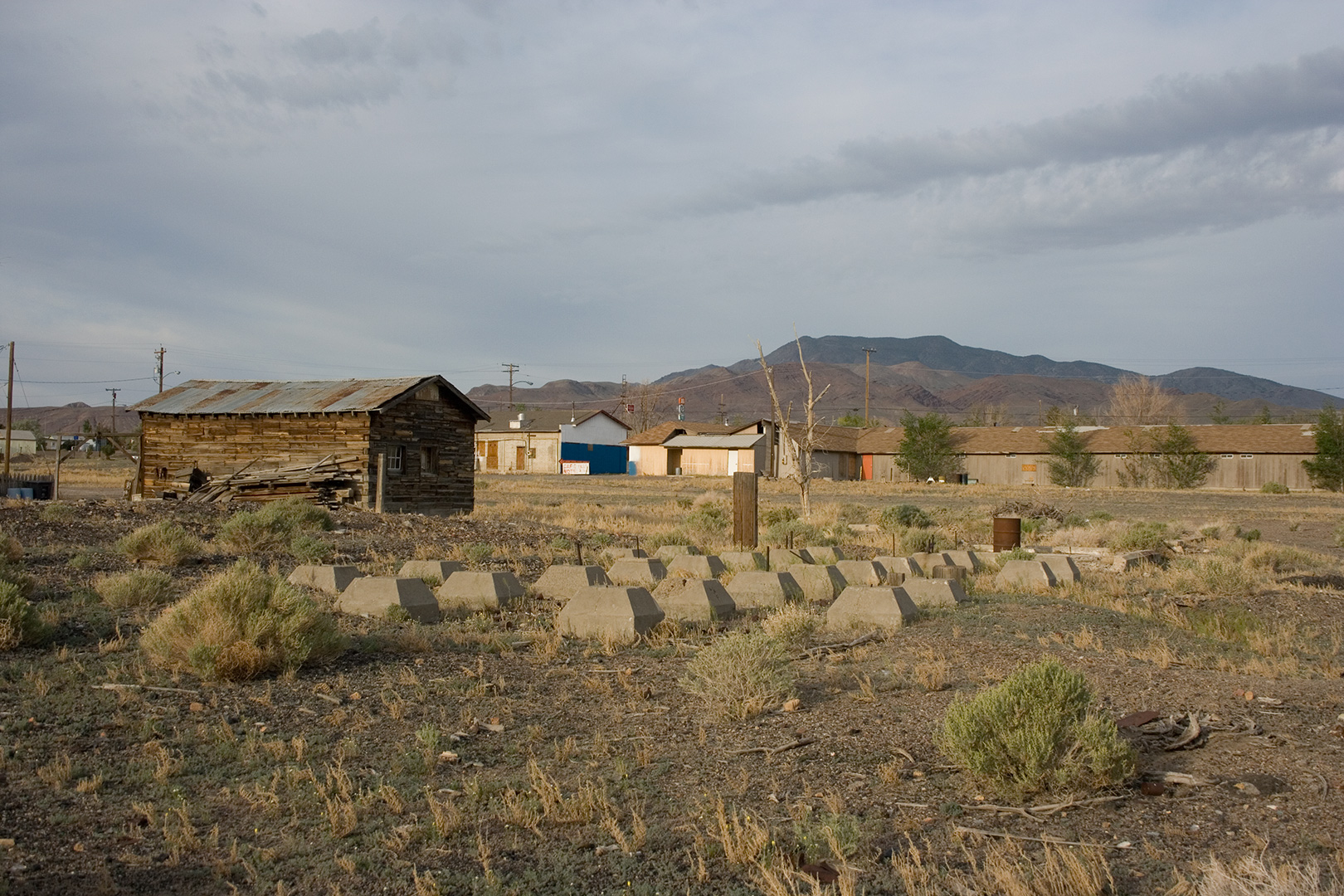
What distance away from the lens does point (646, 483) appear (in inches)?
2101

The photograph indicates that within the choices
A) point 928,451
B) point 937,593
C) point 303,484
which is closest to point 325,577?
point 937,593

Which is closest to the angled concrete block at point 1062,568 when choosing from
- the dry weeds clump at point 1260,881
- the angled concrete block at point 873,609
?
the angled concrete block at point 873,609

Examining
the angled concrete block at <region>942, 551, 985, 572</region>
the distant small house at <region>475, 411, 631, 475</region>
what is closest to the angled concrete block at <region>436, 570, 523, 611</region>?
the angled concrete block at <region>942, 551, 985, 572</region>

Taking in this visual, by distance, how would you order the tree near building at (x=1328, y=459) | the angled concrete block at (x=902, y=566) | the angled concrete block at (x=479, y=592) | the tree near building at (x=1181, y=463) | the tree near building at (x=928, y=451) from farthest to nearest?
the tree near building at (x=928, y=451)
the tree near building at (x=1181, y=463)
the tree near building at (x=1328, y=459)
the angled concrete block at (x=902, y=566)
the angled concrete block at (x=479, y=592)

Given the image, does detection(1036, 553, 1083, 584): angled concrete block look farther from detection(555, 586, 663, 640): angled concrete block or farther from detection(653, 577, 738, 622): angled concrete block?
detection(555, 586, 663, 640): angled concrete block

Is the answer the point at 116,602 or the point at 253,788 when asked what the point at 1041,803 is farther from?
the point at 116,602

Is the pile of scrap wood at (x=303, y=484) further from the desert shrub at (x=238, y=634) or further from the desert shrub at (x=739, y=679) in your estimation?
the desert shrub at (x=739, y=679)

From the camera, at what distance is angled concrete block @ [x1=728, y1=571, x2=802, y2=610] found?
11.8m

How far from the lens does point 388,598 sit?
10.4 meters

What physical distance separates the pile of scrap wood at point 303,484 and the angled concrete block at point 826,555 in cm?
1258

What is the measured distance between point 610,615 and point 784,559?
5.26 metres

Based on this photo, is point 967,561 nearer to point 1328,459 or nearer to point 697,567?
point 697,567

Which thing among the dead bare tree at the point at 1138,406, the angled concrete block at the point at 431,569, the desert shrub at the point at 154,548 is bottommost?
the angled concrete block at the point at 431,569

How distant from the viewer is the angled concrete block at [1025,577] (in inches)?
544
